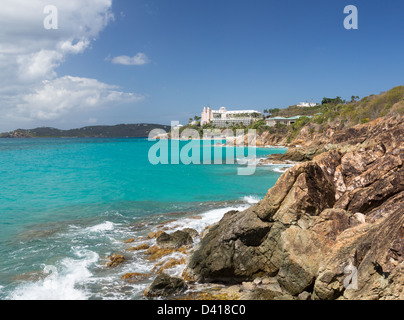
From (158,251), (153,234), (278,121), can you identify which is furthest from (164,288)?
(278,121)

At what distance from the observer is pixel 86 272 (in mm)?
14453

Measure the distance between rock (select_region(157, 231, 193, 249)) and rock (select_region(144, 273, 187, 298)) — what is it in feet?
16.1

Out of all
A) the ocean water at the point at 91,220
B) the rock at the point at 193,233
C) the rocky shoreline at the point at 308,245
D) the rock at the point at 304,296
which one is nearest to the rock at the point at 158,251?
the rocky shoreline at the point at 308,245

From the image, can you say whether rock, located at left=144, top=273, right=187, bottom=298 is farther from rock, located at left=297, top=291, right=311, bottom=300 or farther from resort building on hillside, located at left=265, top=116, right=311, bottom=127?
resort building on hillside, located at left=265, top=116, right=311, bottom=127

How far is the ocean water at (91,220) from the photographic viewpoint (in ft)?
43.9

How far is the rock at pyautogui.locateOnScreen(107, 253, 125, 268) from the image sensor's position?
15180 mm

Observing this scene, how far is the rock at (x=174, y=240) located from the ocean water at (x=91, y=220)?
1366 millimetres

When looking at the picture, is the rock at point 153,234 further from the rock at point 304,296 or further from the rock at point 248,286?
the rock at point 304,296

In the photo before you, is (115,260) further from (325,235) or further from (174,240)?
(325,235)

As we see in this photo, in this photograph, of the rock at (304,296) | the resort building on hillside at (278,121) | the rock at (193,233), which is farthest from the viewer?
the resort building on hillside at (278,121)

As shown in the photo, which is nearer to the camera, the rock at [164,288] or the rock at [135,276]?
the rock at [164,288]

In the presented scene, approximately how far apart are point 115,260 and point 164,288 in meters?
4.80

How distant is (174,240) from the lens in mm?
17281
